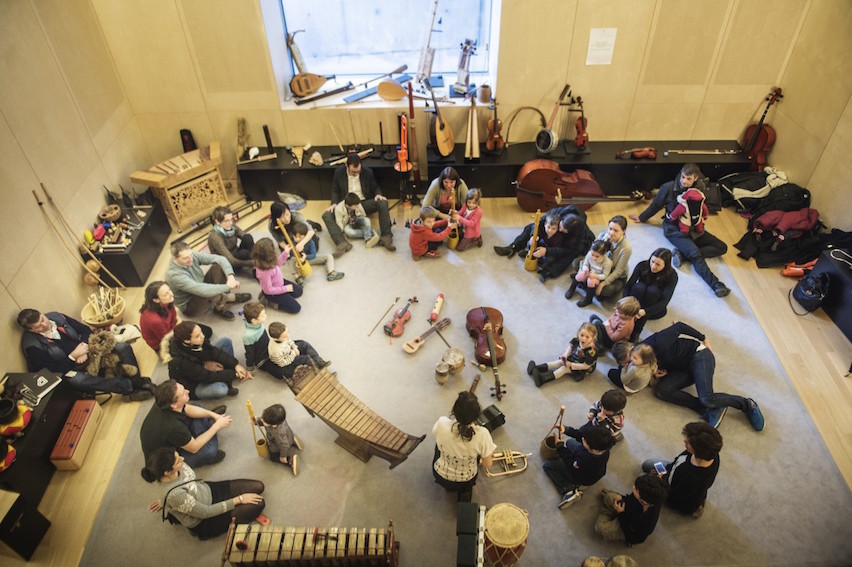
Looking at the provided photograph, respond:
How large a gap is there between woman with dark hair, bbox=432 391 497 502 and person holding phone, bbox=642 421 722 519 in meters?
1.28

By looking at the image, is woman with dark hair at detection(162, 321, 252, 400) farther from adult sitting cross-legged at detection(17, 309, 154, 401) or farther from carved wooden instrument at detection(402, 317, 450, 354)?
carved wooden instrument at detection(402, 317, 450, 354)

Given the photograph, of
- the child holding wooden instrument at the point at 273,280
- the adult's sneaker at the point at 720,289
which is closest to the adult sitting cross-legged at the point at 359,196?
the child holding wooden instrument at the point at 273,280

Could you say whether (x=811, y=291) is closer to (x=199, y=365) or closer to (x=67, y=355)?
(x=199, y=365)

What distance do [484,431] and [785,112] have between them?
5868 mm

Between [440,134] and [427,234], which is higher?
[440,134]

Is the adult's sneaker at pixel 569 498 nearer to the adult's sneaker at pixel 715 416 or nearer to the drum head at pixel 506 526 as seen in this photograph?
the drum head at pixel 506 526

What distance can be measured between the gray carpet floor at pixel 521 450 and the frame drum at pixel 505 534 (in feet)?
1.42

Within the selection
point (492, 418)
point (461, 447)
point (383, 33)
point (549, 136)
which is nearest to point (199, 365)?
point (461, 447)

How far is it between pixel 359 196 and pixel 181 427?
3.50m

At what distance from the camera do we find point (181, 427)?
3762 millimetres

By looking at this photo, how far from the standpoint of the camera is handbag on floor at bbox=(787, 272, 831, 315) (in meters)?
5.09

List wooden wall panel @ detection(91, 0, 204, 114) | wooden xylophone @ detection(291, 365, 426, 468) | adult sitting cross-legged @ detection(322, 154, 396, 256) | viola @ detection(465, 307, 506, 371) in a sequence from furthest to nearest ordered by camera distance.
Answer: adult sitting cross-legged @ detection(322, 154, 396, 256) < wooden wall panel @ detection(91, 0, 204, 114) < viola @ detection(465, 307, 506, 371) < wooden xylophone @ detection(291, 365, 426, 468)

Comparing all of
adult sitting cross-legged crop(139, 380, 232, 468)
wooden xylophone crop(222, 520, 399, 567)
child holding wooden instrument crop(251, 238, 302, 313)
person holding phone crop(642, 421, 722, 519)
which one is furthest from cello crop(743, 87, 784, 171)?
adult sitting cross-legged crop(139, 380, 232, 468)

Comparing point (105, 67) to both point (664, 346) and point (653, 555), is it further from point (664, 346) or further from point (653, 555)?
point (653, 555)
